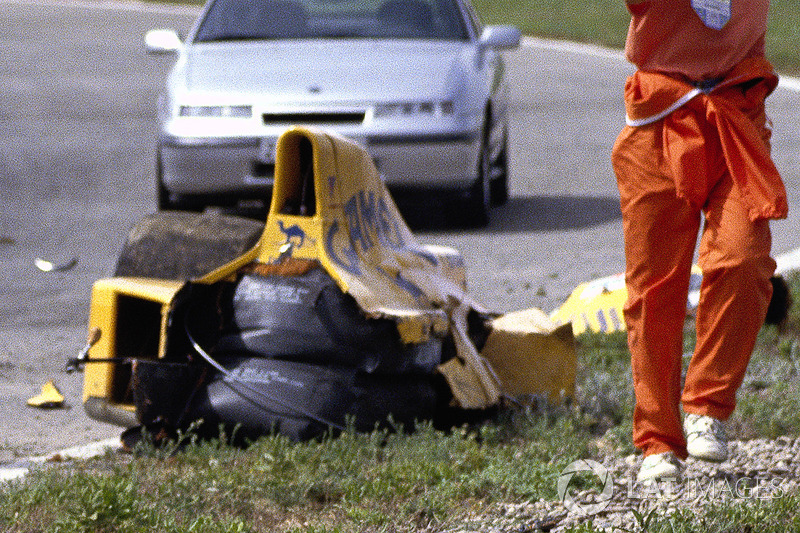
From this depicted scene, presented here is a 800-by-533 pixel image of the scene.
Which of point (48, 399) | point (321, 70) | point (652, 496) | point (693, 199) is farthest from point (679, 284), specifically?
point (321, 70)

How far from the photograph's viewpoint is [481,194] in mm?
9500

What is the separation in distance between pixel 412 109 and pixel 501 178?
6.52 feet

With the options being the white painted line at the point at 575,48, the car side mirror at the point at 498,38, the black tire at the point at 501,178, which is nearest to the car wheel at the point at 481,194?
the car side mirror at the point at 498,38

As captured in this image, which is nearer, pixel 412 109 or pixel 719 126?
pixel 719 126

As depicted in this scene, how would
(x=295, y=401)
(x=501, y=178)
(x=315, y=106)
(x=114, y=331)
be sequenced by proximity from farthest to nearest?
(x=501, y=178), (x=315, y=106), (x=114, y=331), (x=295, y=401)

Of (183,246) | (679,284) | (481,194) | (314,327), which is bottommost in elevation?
(481,194)

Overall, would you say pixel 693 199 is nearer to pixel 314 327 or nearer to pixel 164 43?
pixel 314 327

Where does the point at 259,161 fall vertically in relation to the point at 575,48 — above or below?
above

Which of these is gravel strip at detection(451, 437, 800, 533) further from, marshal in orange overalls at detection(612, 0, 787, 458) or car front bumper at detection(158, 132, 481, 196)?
car front bumper at detection(158, 132, 481, 196)

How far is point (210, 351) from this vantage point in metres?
4.94

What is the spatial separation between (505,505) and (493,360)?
162 centimetres

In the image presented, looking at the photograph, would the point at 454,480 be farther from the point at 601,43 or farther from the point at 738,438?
the point at 601,43

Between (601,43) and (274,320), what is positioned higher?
(274,320)

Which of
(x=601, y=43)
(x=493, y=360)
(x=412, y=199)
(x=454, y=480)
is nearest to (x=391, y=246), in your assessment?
(x=493, y=360)
